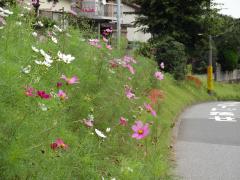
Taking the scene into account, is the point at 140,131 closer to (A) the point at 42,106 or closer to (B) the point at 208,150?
(A) the point at 42,106

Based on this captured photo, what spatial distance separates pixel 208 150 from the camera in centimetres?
1082

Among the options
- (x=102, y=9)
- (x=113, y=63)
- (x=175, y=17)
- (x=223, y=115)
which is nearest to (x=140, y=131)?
(x=113, y=63)

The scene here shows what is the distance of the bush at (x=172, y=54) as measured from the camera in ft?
101

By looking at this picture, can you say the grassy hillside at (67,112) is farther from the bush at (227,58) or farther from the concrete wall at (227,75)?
the bush at (227,58)

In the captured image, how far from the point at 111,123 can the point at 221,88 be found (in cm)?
3780

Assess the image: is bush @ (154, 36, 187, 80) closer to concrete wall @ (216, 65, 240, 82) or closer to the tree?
the tree

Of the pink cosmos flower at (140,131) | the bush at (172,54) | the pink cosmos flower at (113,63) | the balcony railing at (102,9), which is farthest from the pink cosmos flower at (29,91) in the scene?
the balcony railing at (102,9)

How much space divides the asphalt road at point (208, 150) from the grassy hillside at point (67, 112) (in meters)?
1.34

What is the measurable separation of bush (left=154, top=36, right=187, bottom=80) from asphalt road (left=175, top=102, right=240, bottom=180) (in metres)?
13.8

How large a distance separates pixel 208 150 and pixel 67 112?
245 inches

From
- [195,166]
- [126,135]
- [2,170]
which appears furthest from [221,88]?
[2,170]

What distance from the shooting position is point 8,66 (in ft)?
12.5

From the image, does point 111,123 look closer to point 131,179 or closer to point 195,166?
point 131,179

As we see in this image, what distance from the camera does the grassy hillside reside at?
3.50m
